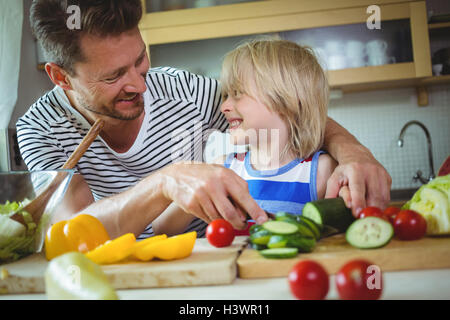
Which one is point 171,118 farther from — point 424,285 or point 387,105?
point 387,105

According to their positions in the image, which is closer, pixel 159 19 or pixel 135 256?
pixel 135 256

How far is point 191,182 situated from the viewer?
910mm

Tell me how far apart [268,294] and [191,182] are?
0.36m

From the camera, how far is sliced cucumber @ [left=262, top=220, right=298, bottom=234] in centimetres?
73

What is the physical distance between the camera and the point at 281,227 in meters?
0.74

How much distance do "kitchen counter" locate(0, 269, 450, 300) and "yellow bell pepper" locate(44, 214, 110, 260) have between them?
0.14 meters

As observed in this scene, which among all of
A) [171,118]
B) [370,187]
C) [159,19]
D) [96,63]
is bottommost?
[370,187]

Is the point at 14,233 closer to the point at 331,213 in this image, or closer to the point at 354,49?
the point at 331,213

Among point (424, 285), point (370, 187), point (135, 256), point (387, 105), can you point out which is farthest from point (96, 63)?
point (387, 105)

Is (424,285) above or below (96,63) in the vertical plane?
below

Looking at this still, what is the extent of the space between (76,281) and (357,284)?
359 mm

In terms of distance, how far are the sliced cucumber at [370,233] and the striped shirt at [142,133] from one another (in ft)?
2.60

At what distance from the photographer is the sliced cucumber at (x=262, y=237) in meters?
0.75

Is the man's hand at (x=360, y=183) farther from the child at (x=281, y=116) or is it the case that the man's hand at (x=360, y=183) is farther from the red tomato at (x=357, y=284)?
the red tomato at (x=357, y=284)
